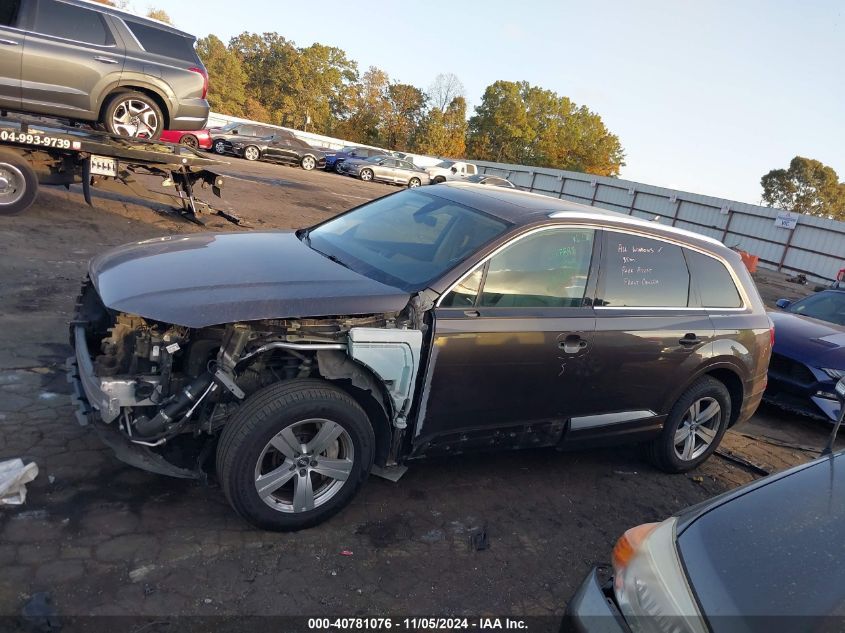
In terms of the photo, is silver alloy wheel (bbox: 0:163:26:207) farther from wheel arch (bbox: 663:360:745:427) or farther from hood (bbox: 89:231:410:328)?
wheel arch (bbox: 663:360:745:427)

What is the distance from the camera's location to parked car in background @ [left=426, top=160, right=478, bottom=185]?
111ft

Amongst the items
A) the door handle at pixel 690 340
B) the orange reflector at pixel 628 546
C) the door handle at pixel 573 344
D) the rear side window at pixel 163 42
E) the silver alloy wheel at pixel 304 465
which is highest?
the rear side window at pixel 163 42

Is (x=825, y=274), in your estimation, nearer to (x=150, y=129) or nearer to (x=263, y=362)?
(x=150, y=129)

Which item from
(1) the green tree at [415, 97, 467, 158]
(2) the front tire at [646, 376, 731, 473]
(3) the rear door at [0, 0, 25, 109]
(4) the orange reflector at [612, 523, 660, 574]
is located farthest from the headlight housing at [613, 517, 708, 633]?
(1) the green tree at [415, 97, 467, 158]

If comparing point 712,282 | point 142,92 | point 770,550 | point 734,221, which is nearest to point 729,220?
point 734,221

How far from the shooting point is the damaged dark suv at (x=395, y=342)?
3057mm

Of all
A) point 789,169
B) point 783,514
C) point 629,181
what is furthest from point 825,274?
point 789,169

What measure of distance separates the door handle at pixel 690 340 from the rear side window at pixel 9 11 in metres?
8.69

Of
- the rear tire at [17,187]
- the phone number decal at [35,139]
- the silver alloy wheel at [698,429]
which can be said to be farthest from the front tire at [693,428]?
the rear tire at [17,187]

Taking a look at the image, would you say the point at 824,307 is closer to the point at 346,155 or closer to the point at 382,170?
the point at 382,170

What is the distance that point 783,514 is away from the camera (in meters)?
2.26

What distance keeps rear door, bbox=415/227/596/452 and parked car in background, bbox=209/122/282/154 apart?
2318 cm

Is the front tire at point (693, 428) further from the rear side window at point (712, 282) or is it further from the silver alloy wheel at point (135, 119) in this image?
the silver alloy wheel at point (135, 119)

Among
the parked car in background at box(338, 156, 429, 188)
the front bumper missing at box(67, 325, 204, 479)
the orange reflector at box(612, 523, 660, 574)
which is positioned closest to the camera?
the orange reflector at box(612, 523, 660, 574)
